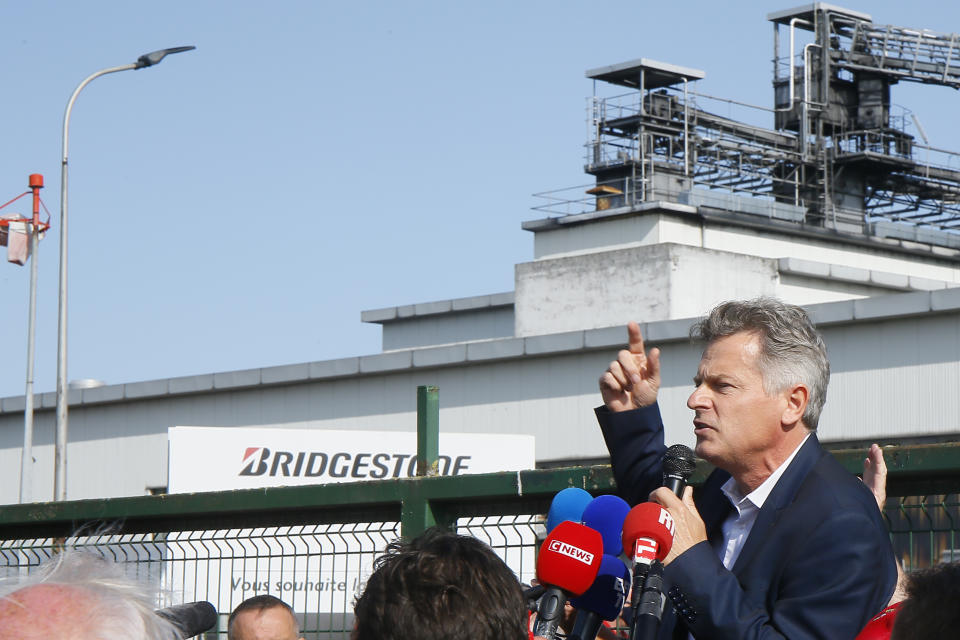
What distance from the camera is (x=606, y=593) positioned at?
11.9ft

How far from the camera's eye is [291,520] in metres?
6.07

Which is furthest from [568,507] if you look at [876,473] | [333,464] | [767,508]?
[333,464]

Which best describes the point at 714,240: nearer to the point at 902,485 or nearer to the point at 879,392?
the point at 879,392

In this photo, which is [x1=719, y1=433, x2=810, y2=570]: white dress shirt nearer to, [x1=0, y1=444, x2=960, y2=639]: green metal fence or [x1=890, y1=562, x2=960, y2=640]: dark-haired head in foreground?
[x1=0, y1=444, x2=960, y2=639]: green metal fence

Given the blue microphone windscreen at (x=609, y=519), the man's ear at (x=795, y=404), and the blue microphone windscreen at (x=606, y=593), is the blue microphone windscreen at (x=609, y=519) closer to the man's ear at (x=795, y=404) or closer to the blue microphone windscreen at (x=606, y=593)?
the blue microphone windscreen at (x=606, y=593)

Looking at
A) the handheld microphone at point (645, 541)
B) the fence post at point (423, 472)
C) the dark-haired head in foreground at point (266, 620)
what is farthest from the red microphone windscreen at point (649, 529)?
the dark-haired head in foreground at point (266, 620)

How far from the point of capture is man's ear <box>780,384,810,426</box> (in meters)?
3.74

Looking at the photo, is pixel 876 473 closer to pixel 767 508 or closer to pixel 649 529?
pixel 767 508

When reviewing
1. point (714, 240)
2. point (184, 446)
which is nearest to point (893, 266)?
point (714, 240)

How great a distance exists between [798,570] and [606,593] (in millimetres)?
480

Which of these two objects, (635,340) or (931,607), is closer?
(931,607)

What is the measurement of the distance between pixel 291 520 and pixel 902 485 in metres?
2.65

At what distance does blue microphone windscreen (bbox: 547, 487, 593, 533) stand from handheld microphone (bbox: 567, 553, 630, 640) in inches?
17.6

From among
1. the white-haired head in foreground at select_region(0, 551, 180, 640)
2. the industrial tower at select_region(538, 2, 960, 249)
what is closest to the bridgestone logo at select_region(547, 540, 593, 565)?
the white-haired head in foreground at select_region(0, 551, 180, 640)
